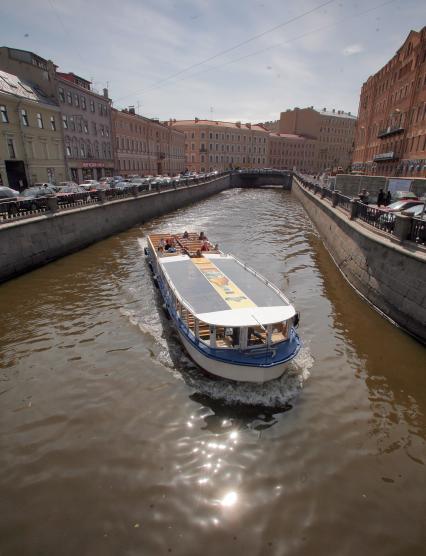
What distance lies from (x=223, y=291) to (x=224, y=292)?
9 cm

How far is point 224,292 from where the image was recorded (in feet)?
34.2

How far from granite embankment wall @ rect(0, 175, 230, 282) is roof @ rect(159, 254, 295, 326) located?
8.18 m

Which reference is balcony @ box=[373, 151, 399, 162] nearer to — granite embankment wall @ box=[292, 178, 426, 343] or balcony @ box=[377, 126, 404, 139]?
balcony @ box=[377, 126, 404, 139]

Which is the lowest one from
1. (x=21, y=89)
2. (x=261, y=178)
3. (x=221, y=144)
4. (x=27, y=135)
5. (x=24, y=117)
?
(x=261, y=178)

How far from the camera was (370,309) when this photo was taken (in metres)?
13.7

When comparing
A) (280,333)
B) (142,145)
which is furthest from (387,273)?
(142,145)

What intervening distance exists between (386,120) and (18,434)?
58891 millimetres

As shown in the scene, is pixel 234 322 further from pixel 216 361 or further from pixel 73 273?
pixel 73 273

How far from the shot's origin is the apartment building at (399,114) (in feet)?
126

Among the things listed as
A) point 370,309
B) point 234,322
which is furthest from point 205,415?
point 370,309

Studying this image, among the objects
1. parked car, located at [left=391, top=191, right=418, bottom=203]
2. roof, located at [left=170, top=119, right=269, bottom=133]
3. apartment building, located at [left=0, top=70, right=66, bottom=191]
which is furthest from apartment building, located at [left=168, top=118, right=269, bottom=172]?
parked car, located at [left=391, top=191, right=418, bottom=203]

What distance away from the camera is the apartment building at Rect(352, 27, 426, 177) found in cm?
3834

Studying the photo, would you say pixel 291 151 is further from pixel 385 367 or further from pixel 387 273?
pixel 385 367

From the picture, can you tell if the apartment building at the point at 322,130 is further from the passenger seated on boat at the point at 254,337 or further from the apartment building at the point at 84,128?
the passenger seated on boat at the point at 254,337
